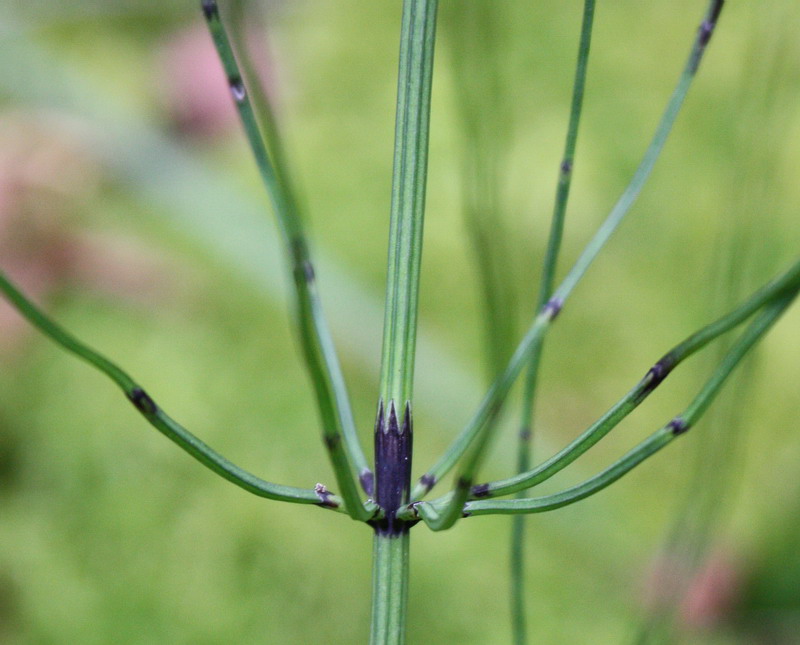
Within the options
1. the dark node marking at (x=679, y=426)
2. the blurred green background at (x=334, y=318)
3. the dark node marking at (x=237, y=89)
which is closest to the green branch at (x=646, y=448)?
the dark node marking at (x=679, y=426)

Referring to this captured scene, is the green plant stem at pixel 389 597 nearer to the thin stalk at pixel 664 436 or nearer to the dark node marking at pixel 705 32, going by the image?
the thin stalk at pixel 664 436

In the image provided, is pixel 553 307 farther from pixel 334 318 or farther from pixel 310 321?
pixel 334 318

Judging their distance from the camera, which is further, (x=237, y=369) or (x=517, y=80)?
(x=517, y=80)

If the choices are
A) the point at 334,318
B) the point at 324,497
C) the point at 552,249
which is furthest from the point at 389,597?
the point at 334,318

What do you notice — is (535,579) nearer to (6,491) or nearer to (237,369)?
(237,369)

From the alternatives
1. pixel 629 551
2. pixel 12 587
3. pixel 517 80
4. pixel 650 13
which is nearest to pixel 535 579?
pixel 629 551
